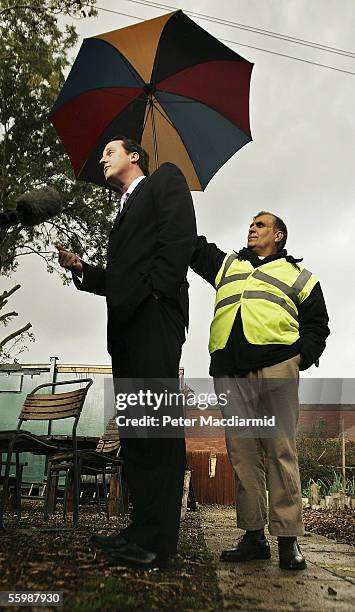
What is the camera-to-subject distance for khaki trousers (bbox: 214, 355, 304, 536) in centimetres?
261

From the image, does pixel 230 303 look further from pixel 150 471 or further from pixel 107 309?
pixel 150 471

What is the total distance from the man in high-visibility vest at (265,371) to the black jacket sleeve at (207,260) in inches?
6.5

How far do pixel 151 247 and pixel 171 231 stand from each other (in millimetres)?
107

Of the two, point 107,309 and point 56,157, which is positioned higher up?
point 56,157

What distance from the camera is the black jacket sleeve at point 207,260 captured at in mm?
3252

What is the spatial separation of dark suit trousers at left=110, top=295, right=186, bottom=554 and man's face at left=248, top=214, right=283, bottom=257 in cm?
92

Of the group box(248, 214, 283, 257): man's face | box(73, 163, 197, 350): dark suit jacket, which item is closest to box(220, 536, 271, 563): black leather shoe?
box(73, 163, 197, 350): dark suit jacket

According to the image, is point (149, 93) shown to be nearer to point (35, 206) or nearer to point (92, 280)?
point (92, 280)

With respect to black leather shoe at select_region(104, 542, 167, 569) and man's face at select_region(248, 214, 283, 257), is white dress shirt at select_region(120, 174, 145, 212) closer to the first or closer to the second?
man's face at select_region(248, 214, 283, 257)

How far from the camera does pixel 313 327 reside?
9.45ft

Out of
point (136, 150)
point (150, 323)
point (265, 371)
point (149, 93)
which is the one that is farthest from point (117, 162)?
point (149, 93)

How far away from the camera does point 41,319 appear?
39.2 ft

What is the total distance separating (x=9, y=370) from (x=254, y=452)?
11.4 meters

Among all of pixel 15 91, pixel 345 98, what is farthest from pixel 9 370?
pixel 345 98
